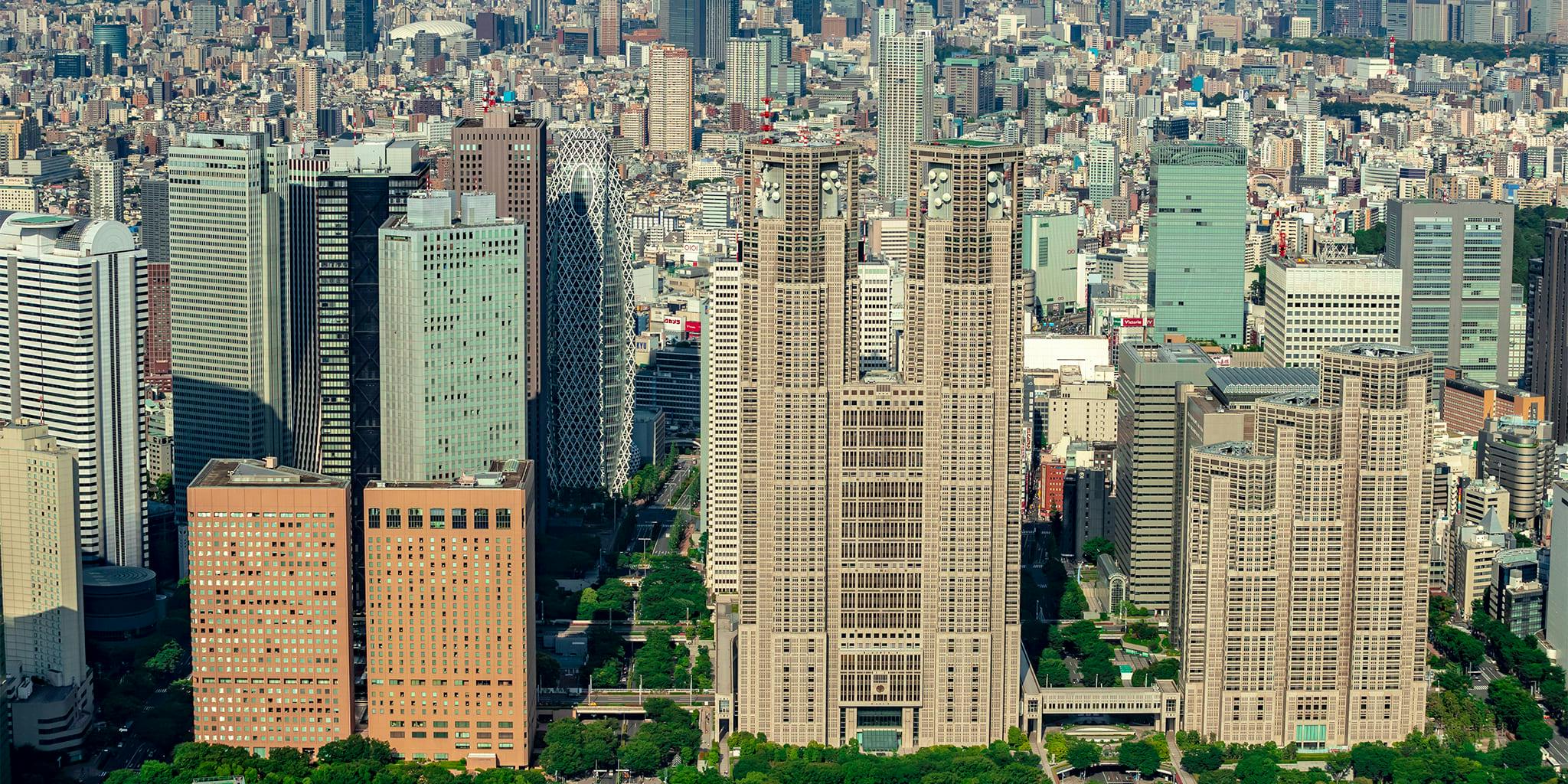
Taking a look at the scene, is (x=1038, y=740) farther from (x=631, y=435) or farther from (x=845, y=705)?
(x=631, y=435)

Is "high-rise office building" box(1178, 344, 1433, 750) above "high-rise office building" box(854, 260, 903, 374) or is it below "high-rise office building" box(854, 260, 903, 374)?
below

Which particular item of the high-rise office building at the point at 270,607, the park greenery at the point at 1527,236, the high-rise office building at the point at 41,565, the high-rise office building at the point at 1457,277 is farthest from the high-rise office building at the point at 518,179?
the park greenery at the point at 1527,236

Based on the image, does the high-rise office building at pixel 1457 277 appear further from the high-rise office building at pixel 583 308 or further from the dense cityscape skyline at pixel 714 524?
the high-rise office building at pixel 583 308

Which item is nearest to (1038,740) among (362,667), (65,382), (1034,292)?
(362,667)

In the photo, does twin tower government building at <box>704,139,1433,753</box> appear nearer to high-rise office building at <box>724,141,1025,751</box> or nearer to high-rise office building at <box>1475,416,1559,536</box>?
high-rise office building at <box>724,141,1025,751</box>

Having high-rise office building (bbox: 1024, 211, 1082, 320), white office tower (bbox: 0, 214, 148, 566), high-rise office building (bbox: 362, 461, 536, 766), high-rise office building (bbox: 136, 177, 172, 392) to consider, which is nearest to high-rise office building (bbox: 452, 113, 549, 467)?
white office tower (bbox: 0, 214, 148, 566)

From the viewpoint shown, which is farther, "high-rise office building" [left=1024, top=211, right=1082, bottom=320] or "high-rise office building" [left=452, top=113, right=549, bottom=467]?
"high-rise office building" [left=1024, top=211, right=1082, bottom=320]

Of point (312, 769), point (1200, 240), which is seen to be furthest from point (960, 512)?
point (1200, 240)
